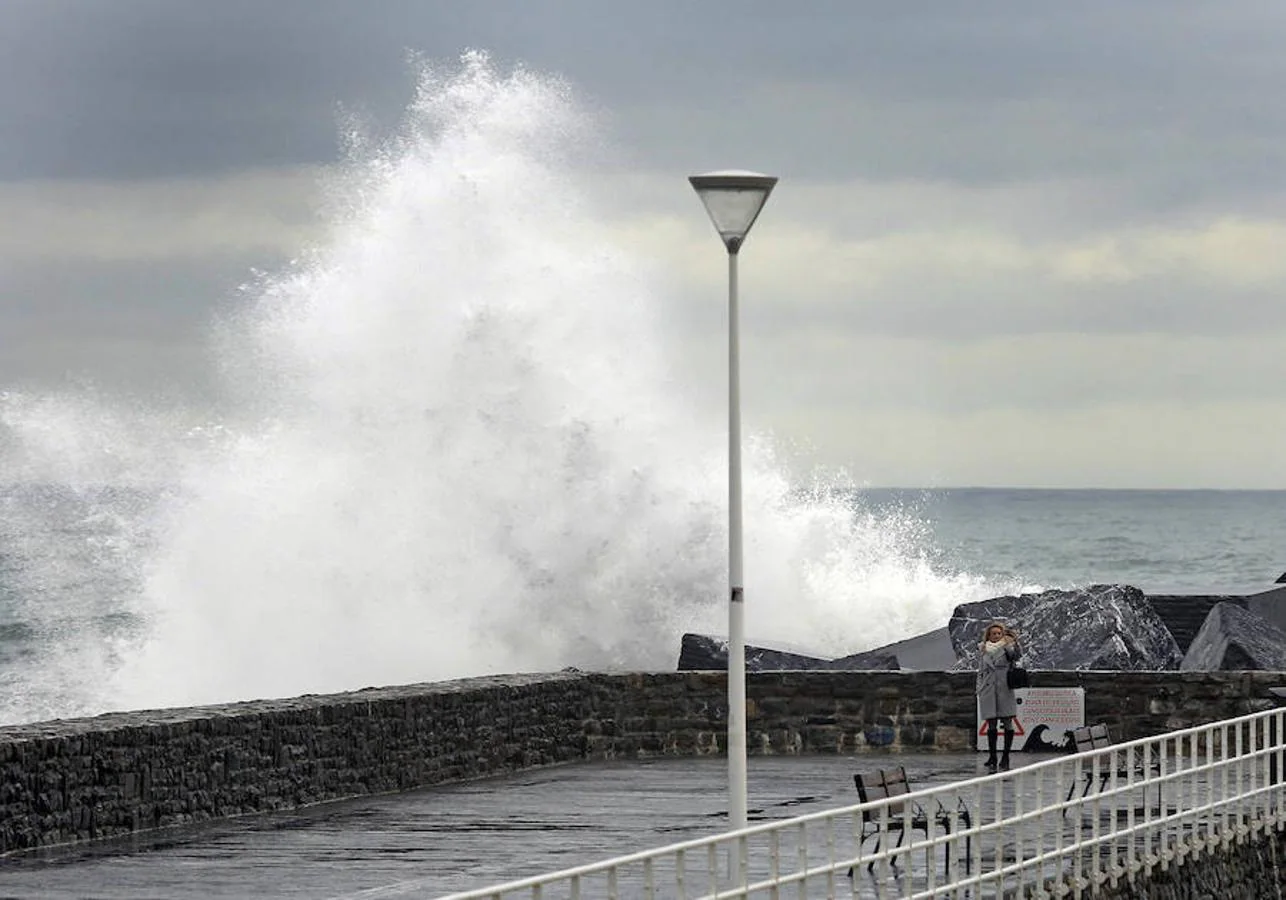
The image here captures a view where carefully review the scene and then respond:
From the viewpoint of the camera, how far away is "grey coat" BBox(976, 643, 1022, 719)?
2005 cm

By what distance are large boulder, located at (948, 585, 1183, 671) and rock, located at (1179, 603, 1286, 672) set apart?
0.52m

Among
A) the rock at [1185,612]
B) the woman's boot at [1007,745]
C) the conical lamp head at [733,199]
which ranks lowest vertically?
the woman's boot at [1007,745]

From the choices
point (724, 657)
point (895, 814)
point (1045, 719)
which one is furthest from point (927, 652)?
point (895, 814)

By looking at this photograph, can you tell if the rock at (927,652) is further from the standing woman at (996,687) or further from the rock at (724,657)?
the standing woman at (996,687)

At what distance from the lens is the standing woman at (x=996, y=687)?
65.6 feet

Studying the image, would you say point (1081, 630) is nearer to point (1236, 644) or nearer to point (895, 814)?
point (1236, 644)

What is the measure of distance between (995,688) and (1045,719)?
1.65 metres

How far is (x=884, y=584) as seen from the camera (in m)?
44.6

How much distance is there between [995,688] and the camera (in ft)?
66.3

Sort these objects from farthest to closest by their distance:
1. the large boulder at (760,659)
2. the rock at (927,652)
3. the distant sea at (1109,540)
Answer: the distant sea at (1109,540) → the rock at (927,652) → the large boulder at (760,659)

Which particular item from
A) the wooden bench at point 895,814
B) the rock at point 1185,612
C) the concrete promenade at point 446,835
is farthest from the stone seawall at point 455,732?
the rock at point 1185,612

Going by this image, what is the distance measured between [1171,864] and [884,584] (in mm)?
29038

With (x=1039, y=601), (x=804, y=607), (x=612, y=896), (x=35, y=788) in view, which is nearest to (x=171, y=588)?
(x=804, y=607)

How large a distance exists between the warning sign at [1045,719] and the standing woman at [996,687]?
1.26 m
